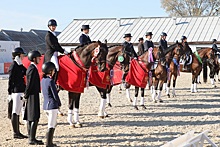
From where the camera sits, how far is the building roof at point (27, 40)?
4656 cm

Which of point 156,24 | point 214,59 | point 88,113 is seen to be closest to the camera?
point 88,113

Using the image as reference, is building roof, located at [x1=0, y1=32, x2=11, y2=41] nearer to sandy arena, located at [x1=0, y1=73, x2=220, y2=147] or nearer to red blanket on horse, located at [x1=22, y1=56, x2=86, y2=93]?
sandy arena, located at [x1=0, y1=73, x2=220, y2=147]

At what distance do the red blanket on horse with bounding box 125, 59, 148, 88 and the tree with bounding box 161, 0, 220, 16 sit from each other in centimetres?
3951

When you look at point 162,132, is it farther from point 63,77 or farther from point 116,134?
point 63,77

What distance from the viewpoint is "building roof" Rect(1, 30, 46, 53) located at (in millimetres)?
46562

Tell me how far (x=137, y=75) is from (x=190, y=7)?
40.3 meters

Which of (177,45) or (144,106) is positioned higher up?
(177,45)

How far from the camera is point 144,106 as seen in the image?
39.7 ft

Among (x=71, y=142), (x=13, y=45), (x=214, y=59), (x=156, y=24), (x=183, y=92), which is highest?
(x=156, y=24)

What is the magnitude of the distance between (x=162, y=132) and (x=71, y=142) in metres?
2.21

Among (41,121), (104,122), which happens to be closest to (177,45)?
(104,122)

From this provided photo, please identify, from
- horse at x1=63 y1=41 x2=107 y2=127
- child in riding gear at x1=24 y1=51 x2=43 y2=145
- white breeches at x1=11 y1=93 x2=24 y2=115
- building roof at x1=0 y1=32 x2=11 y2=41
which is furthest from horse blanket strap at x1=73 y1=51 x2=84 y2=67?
building roof at x1=0 y1=32 x2=11 y2=41

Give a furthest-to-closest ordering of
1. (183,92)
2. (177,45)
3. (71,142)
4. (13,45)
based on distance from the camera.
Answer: (13,45)
(183,92)
(177,45)
(71,142)

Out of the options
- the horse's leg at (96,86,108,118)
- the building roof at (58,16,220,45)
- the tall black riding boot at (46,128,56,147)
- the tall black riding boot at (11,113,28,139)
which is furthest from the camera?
the building roof at (58,16,220,45)
